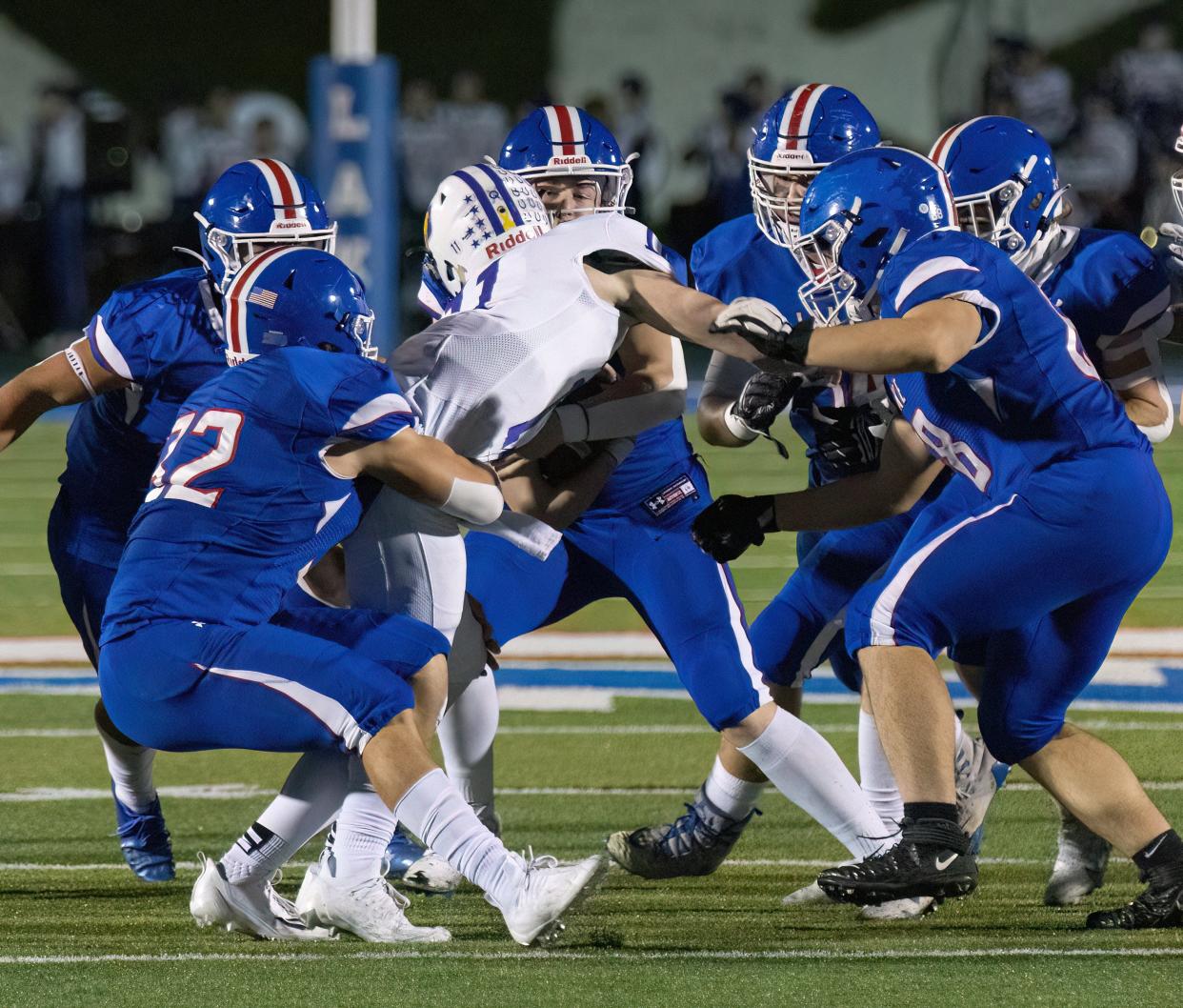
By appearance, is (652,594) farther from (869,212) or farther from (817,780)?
(869,212)

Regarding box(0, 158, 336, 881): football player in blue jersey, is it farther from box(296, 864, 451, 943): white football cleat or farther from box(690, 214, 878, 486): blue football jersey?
box(690, 214, 878, 486): blue football jersey

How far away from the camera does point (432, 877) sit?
445cm

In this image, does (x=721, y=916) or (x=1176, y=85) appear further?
(x=1176, y=85)

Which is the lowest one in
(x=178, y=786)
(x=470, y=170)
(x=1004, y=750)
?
(x=178, y=786)

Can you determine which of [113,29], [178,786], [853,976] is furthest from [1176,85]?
[853,976]

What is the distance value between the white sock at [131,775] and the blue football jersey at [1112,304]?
6.92 ft

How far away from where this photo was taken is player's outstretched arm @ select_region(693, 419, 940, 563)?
4328mm

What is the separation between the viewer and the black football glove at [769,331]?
371 cm

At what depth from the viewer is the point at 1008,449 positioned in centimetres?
404

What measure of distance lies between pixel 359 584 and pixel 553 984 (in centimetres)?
96

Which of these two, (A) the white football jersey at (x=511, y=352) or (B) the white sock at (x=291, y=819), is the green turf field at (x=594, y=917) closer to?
(B) the white sock at (x=291, y=819)

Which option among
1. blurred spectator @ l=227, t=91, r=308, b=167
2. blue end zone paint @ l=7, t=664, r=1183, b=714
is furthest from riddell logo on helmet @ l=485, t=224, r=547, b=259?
blurred spectator @ l=227, t=91, r=308, b=167

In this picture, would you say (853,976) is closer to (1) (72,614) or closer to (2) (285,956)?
(2) (285,956)

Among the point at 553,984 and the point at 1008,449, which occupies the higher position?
the point at 1008,449
